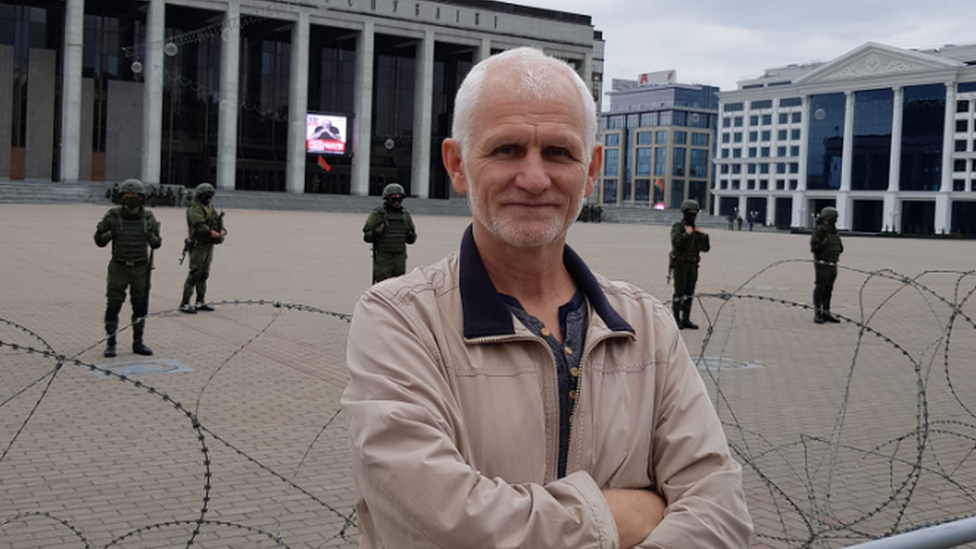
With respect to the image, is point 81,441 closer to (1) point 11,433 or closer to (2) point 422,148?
(1) point 11,433

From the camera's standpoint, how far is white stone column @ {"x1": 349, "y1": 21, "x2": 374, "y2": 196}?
7150 centimetres

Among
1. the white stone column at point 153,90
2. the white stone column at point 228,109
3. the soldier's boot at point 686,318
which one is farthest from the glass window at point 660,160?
the soldier's boot at point 686,318

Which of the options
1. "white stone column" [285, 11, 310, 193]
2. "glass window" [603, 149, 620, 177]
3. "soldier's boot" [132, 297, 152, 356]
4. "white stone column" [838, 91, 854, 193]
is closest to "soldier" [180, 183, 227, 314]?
"soldier's boot" [132, 297, 152, 356]

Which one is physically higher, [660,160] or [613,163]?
[660,160]

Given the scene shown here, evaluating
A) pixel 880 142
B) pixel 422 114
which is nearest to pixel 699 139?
pixel 880 142

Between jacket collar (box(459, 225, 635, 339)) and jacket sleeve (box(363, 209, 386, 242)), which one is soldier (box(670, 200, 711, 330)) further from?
jacket collar (box(459, 225, 635, 339))

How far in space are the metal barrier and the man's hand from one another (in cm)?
42

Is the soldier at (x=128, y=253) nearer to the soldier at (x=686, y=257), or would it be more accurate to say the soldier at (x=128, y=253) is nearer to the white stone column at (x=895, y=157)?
the soldier at (x=686, y=257)

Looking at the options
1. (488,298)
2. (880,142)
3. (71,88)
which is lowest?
(488,298)

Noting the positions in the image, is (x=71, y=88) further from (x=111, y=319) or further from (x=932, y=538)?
(x=932, y=538)

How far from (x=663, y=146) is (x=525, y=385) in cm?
15546

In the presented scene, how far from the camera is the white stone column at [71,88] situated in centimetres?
6234

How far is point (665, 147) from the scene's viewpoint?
504 feet

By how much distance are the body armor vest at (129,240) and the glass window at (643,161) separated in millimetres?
147358
